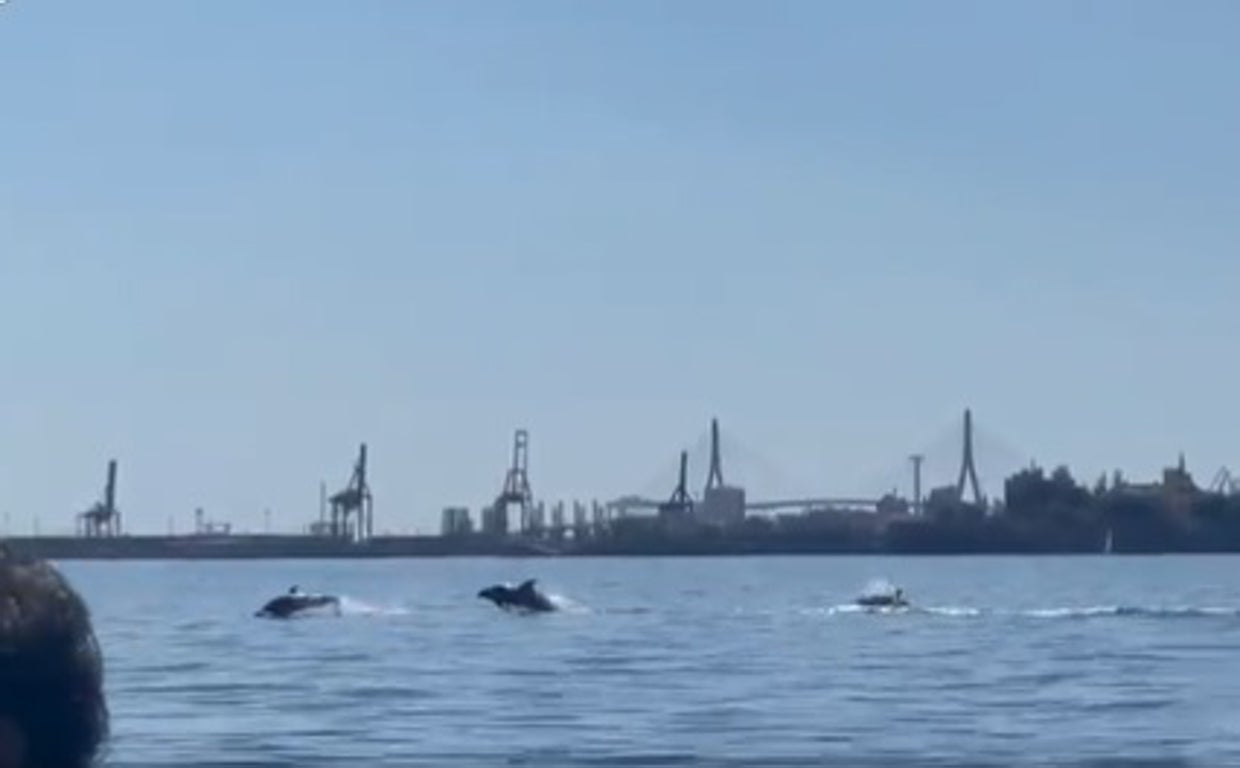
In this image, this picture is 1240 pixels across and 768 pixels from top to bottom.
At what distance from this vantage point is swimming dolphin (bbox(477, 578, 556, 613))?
236 ft

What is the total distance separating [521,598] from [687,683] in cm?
3793

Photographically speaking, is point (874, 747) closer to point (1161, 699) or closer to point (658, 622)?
point (1161, 699)

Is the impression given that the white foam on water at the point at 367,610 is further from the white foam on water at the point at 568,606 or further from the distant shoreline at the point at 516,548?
the distant shoreline at the point at 516,548

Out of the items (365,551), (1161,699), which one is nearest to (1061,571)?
(365,551)

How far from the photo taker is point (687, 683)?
3559cm

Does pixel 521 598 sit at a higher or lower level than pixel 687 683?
higher

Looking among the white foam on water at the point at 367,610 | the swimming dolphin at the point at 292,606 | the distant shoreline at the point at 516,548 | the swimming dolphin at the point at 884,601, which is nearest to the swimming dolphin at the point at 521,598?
the white foam on water at the point at 367,610

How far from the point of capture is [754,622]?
60.8m

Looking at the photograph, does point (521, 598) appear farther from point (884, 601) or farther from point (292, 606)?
point (884, 601)

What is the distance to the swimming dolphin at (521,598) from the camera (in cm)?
7194

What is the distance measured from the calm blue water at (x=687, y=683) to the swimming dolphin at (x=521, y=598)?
2.30ft

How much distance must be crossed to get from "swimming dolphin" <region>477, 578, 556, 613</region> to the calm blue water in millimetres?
702

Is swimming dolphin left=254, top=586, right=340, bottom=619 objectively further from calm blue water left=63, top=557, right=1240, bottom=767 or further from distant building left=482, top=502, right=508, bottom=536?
distant building left=482, top=502, right=508, bottom=536

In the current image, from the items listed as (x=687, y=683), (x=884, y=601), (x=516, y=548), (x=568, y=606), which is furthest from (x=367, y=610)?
(x=516, y=548)
